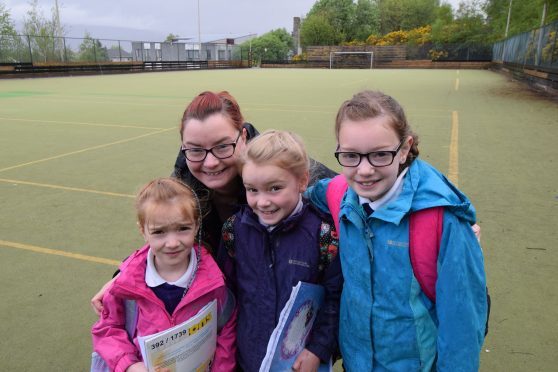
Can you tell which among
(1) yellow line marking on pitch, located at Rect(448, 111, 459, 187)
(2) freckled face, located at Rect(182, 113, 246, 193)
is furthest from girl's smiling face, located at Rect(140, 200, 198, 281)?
(1) yellow line marking on pitch, located at Rect(448, 111, 459, 187)

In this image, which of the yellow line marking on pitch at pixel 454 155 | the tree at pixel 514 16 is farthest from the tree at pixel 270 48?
the yellow line marking on pitch at pixel 454 155

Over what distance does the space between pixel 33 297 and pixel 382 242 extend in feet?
9.21

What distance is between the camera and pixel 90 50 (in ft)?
114

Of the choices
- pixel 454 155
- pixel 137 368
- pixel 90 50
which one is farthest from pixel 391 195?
pixel 90 50

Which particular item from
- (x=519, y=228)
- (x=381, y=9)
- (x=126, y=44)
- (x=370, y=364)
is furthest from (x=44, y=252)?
(x=381, y=9)

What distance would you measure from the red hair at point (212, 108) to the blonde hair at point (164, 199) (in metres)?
0.36

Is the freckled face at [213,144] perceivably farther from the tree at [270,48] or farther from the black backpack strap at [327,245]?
the tree at [270,48]

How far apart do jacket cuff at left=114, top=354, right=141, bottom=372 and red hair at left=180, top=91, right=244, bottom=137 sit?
3.39 ft

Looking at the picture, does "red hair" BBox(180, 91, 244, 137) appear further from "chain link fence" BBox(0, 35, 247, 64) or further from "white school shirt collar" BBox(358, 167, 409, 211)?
"chain link fence" BBox(0, 35, 247, 64)

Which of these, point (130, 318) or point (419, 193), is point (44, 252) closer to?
point (130, 318)

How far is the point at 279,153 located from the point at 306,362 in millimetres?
866

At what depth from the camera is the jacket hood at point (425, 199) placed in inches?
62.5

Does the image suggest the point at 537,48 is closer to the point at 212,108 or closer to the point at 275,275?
the point at 212,108

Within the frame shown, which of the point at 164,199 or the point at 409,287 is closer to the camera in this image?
the point at 409,287
